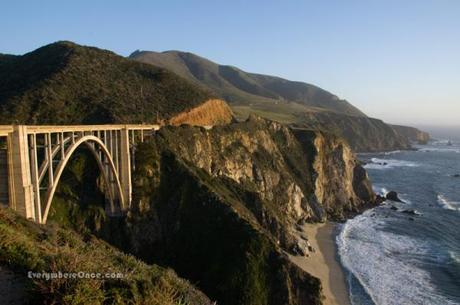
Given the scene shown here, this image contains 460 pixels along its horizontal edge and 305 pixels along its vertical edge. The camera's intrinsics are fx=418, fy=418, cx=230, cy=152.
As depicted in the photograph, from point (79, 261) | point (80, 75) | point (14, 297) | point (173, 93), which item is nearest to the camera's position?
point (14, 297)

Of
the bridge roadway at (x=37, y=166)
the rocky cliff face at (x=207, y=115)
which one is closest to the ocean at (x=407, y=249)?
the bridge roadway at (x=37, y=166)

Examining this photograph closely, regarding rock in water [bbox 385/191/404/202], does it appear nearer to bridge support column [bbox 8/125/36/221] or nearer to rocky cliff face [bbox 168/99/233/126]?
rocky cliff face [bbox 168/99/233/126]

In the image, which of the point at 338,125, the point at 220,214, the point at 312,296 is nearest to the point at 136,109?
the point at 220,214

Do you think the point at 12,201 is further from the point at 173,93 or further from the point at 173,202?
the point at 173,93

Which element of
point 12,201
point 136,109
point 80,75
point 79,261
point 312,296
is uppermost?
point 80,75

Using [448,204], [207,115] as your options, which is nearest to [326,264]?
[207,115]

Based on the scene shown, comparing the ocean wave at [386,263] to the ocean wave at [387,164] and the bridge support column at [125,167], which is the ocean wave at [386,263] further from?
the ocean wave at [387,164]

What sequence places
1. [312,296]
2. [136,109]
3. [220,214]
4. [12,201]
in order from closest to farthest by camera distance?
[12,201] < [312,296] < [220,214] < [136,109]

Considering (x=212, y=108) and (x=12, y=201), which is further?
(x=212, y=108)

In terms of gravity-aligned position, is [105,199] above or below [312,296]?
above
